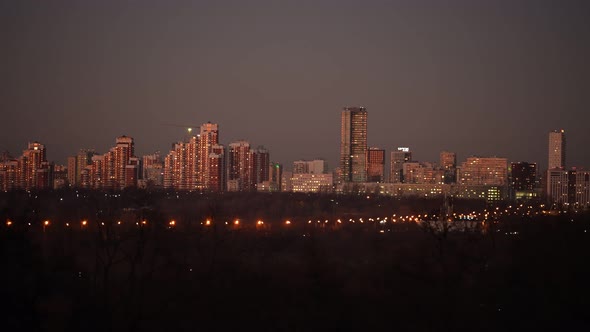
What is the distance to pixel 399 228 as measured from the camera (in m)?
27.9

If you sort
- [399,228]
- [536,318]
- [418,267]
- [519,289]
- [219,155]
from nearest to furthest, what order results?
1. [536,318]
2. [519,289]
3. [418,267]
4. [399,228]
5. [219,155]

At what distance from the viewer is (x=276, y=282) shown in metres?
13.6

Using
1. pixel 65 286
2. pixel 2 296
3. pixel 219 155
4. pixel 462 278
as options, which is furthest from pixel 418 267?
pixel 219 155

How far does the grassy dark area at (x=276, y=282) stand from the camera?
11.8 m

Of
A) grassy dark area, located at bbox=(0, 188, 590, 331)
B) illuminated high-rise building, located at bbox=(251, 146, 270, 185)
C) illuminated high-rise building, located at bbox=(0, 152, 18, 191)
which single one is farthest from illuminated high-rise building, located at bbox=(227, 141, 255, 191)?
grassy dark area, located at bbox=(0, 188, 590, 331)

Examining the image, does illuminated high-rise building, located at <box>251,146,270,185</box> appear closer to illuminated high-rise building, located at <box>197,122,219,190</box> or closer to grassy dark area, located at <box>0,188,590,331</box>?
illuminated high-rise building, located at <box>197,122,219,190</box>

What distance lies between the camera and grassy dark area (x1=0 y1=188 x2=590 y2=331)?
11.8m

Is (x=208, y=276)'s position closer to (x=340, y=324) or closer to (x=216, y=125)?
(x=340, y=324)

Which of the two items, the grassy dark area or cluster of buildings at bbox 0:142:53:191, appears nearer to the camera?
the grassy dark area

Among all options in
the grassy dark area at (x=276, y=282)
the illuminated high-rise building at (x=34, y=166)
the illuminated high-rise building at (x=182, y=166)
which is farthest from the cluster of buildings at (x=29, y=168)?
the grassy dark area at (x=276, y=282)

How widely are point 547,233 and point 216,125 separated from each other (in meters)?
45.9

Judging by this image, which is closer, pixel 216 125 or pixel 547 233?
pixel 547 233

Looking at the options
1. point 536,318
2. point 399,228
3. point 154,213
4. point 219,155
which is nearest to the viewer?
point 536,318

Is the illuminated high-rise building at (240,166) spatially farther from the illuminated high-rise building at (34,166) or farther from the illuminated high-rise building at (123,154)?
the illuminated high-rise building at (34,166)
